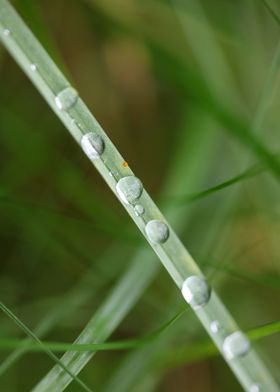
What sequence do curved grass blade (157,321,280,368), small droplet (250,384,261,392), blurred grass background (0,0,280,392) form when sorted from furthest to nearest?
blurred grass background (0,0,280,392) < curved grass blade (157,321,280,368) < small droplet (250,384,261,392)

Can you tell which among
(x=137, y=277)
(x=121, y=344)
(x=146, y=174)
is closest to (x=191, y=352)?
(x=137, y=277)

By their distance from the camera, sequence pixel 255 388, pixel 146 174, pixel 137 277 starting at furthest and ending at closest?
pixel 146 174, pixel 137 277, pixel 255 388

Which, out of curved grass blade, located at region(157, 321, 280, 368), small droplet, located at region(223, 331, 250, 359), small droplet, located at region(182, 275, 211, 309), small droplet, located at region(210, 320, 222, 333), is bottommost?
curved grass blade, located at region(157, 321, 280, 368)

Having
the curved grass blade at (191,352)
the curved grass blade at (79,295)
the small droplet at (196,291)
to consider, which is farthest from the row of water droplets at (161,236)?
the curved grass blade at (79,295)

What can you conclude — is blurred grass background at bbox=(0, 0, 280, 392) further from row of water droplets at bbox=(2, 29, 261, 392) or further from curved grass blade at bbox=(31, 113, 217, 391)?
row of water droplets at bbox=(2, 29, 261, 392)

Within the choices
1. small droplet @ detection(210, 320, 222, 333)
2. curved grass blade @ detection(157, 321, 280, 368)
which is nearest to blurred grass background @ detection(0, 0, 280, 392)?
curved grass blade @ detection(157, 321, 280, 368)

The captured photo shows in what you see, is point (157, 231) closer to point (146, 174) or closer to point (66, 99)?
point (66, 99)
